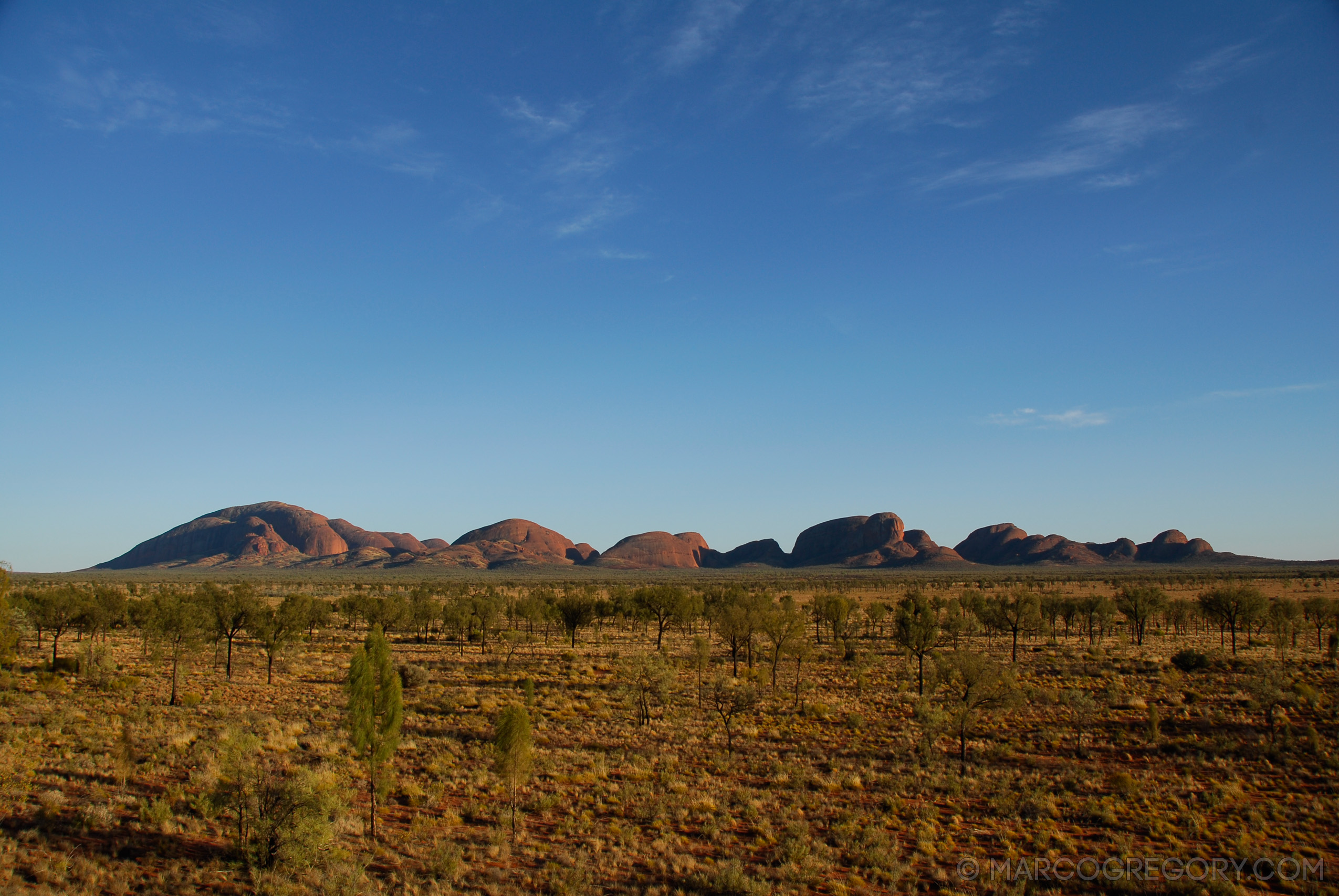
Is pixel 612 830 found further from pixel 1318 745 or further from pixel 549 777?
pixel 1318 745

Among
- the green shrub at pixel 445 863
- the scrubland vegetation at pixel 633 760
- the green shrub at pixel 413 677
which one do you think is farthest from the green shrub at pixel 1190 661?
the green shrub at pixel 413 677

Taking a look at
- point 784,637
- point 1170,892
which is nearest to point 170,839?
point 1170,892

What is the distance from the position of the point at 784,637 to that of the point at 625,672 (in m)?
9.80

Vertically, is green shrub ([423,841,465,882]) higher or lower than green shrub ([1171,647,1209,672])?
higher

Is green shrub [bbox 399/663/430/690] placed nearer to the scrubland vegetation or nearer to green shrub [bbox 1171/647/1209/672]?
the scrubland vegetation

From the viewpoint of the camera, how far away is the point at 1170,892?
598 inches

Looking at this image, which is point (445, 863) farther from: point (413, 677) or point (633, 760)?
point (413, 677)

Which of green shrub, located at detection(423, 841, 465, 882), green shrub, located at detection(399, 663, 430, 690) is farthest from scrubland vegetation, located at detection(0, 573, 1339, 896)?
green shrub, located at detection(399, 663, 430, 690)

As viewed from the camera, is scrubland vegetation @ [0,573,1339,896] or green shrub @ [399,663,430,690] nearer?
scrubland vegetation @ [0,573,1339,896]

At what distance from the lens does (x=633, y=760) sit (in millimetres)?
24953

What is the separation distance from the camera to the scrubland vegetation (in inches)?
642

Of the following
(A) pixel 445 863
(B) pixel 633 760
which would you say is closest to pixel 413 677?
(B) pixel 633 760

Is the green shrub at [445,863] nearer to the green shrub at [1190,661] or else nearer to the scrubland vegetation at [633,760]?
the scrubland vegetation at [633,760]

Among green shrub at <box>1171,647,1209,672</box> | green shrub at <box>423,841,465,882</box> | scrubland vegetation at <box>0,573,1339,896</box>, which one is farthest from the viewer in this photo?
green shrub at <box>1171,647,1209,672</box>
